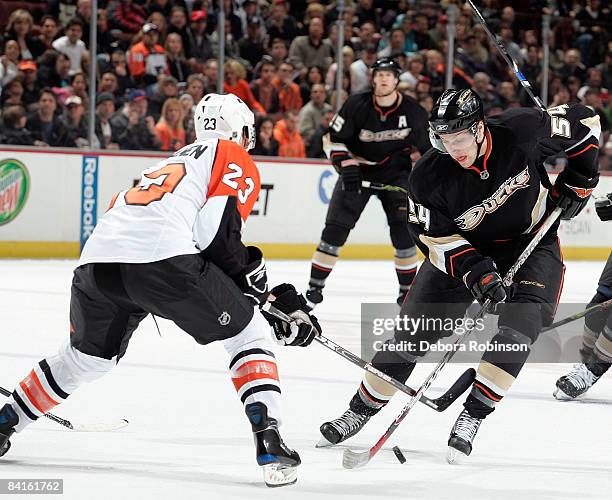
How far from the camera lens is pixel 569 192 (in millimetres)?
3357

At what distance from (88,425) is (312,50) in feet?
20.7

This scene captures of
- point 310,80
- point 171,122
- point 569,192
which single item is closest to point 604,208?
point 569,192

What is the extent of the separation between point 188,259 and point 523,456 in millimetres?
1096

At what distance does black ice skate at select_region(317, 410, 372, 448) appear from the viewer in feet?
10.4

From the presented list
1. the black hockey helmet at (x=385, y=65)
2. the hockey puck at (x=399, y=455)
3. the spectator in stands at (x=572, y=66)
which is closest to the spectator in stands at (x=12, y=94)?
the black hockey helmet at (x=385, y=65)

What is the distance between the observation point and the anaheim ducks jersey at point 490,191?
3129mm

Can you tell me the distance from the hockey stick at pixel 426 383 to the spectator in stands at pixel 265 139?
218 inches

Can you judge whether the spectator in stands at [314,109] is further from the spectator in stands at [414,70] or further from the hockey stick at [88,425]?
the hockey stick at [88,425]

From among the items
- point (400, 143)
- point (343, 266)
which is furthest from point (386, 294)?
point (343, 266)

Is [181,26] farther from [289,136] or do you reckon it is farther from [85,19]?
[289,136]

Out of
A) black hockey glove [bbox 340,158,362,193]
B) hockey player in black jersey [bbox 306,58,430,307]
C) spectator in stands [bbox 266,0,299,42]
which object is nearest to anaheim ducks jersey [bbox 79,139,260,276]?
black hockey glove [bbox 340,158,362,193]

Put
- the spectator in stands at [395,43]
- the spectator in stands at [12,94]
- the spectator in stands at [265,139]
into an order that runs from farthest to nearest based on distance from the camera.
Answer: the spectator in stands at [395,43] → the spectator in stands at [265,139] → the spectator in stands at [12,94]

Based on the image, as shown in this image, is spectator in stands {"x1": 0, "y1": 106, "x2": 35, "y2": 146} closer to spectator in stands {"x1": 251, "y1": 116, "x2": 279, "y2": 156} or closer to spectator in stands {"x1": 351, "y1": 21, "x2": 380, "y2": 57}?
spectator in stands {"x1": 251, "y1": 116, "x2": 279, "y2": 156}

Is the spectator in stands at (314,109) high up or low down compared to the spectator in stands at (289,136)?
up
